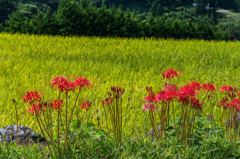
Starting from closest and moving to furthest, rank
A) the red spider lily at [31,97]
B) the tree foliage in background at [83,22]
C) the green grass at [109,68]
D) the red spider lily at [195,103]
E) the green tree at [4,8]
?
1. the red spider lily at [31,97]
2. the red spider lily at [195,103]
3. the green grass at [109,68]
4. the tree foliage in background at [83,22]
5. the green tree at [4,8]

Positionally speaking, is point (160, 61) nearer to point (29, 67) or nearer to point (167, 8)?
point (29, 67)

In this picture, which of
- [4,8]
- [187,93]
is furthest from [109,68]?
[4,8]

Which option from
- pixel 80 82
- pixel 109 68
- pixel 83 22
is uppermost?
pixel 83 22

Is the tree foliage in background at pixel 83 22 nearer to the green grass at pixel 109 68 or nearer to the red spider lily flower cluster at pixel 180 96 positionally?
the green grass at pixel 109 68

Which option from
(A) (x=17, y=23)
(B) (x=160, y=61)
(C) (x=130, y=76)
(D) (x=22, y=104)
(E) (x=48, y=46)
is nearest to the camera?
(D) (x=22, y=104)

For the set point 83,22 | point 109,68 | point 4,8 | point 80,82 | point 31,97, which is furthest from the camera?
point 4,8

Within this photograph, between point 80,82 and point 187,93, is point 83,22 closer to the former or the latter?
point 80,82

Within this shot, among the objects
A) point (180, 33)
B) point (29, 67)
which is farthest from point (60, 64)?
point (180, 33)

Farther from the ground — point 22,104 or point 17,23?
point 17,23

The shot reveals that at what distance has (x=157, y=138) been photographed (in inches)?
66.6

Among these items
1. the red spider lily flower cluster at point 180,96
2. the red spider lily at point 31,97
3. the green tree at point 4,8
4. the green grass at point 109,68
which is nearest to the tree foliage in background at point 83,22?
the green grass at point 109,68

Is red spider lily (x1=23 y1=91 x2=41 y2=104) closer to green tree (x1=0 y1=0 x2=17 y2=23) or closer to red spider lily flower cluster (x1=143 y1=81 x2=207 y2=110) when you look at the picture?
red spider lily flower cluster (x1=143 y1=81 x2=207 y2=110)

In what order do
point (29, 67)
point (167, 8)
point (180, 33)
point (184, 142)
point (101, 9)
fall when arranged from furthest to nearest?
point (167, 8), point (180, 33), point (101, 9), point (29, 67), point (184, 142)

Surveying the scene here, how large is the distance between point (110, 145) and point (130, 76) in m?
2.56
